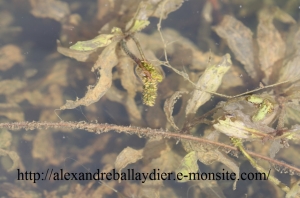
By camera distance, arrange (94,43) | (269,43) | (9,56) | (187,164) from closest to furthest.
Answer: (94,43) → (187,164) → (269,43) → (9,56)

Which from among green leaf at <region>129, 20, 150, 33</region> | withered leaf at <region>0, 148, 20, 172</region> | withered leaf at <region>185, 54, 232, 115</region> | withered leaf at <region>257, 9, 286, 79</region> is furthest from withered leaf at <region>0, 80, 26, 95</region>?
withered leaf at <region>257, 9, 286, 79</region>

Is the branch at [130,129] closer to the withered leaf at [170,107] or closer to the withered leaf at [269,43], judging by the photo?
the withered leaf at [170,107]

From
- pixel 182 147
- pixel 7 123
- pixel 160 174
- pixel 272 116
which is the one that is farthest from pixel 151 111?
pixel 7 123

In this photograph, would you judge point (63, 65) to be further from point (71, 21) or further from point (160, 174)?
point (160, 174)

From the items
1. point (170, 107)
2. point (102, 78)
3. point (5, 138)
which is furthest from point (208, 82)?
point (5, 138)

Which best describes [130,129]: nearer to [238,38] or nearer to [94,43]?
[94,43]

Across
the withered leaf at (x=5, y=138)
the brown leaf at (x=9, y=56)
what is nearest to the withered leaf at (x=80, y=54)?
the brown leaf at (x=9, y=56)

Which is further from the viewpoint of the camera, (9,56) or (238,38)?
(9,56)
